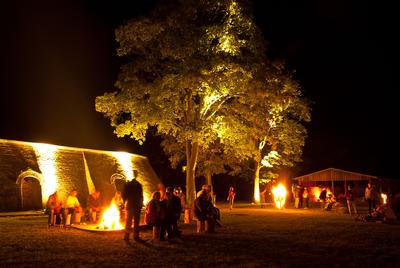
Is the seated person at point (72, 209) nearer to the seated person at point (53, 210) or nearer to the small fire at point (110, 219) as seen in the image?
the seated person at point (53, 210)

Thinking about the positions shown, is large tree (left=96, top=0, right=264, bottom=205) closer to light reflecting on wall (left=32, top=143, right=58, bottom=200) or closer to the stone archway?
light reflecting on wall (left=32, top=143, right=58, bottom=200)

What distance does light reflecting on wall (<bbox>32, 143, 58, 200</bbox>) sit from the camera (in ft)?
76.6

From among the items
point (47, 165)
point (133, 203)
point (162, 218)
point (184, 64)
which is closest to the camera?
point (133, 203)

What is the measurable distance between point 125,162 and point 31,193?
26.9 ft

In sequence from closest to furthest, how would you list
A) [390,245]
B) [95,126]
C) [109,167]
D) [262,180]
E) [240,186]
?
1. [390,245]
2. [109,167]
3. [95,126]
4. [262,180]
5. [240,186]

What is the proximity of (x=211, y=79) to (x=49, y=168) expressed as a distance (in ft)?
37.7

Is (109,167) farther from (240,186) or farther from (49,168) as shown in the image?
(240,186)

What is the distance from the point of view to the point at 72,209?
15820mm

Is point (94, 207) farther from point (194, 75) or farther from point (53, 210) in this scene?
point (194, 75)

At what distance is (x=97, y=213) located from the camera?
17.1 meters

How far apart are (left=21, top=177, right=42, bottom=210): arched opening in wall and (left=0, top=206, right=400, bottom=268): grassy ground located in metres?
8.36

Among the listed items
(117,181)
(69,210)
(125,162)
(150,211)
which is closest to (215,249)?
(150,211)

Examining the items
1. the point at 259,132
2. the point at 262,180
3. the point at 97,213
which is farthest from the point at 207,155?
the point at 97,213

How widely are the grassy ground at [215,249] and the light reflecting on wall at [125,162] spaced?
14.8 meters
